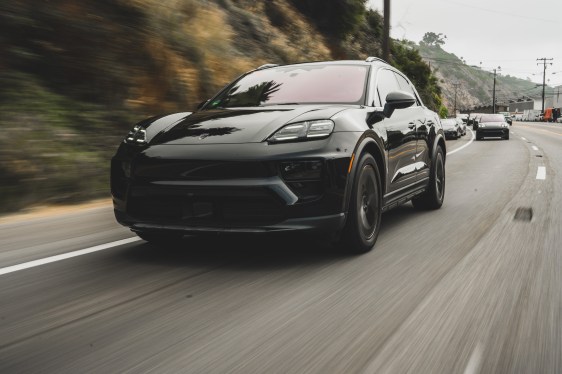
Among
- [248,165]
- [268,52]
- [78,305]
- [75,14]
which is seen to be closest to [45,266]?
[78,305]

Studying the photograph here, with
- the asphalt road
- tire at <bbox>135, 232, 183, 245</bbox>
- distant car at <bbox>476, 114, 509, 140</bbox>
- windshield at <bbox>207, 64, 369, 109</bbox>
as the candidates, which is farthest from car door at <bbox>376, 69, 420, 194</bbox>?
distant car at <bbox>476, 114, 509, 140</bbox>

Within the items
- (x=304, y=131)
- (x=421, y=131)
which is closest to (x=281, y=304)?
(x=304, y=131)

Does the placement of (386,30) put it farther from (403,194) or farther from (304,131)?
(304,131)

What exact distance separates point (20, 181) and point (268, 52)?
13728 millimetres

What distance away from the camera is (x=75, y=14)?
10125 mm

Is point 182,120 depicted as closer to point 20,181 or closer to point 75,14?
point 20,181

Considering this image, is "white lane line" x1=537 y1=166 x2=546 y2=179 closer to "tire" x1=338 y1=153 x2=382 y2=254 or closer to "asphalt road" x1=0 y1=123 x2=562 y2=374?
"asphalt road" x1=0 y1=123 x2=562 y2=374

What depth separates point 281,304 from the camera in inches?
139

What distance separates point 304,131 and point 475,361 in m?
2.14

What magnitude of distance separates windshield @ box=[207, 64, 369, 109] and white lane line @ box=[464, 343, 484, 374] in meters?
2.77

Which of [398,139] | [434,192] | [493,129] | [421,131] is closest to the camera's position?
[398,139]

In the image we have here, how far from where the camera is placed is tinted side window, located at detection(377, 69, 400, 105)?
18.6ft

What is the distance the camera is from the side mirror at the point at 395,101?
207 inches

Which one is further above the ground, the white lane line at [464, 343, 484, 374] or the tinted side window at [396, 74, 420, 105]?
the tinted side window at [396, 74, 420, 105]
